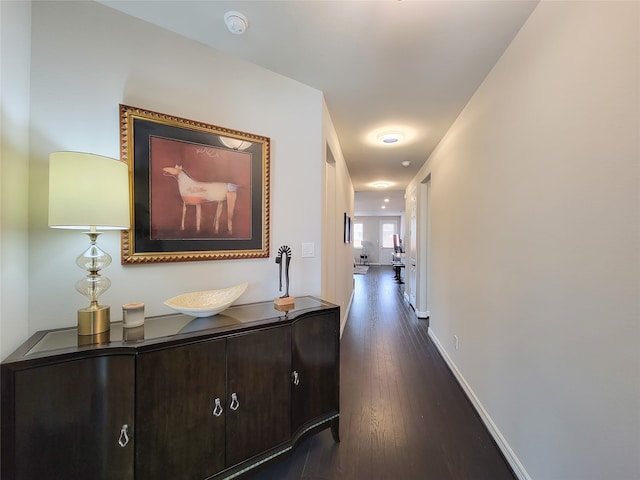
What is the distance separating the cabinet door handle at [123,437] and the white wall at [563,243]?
6.06 ft

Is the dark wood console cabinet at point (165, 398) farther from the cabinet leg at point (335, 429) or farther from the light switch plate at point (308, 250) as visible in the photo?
the light switch plate at point (308, 250)

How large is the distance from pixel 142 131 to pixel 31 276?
2.93 ft

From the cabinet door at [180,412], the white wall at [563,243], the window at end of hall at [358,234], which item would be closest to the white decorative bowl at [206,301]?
the cabinet door at [180,412]

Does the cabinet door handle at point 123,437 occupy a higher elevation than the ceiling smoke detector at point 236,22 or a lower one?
lower

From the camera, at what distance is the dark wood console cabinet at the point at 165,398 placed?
959 mm

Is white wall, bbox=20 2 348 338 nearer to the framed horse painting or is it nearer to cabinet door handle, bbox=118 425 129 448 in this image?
the framed horse painting

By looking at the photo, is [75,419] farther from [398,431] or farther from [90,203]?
[398,431]

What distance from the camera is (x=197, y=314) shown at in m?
1.39

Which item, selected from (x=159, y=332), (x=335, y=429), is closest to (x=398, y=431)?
(x=335, y=429)

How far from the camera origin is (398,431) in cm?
186

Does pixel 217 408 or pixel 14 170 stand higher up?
pixel 14 170

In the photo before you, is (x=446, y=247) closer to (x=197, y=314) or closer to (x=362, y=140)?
(x=362, y=140)

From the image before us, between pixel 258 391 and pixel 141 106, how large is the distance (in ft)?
5.64

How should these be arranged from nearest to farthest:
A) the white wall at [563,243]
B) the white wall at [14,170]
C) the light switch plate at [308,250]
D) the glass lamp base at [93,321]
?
the white wall at [563,243], the white wall at [14,170], the glass lamp base at [93,321], the light switch plate at [308,250]
